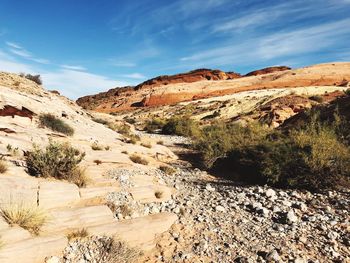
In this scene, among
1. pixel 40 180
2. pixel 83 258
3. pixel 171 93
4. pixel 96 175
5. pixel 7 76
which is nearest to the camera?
pixel 83 258

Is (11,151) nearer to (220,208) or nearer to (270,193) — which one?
(220,208)

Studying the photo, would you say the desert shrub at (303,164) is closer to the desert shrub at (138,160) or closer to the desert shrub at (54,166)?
the desert shrub at (138,160)

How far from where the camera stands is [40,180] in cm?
796

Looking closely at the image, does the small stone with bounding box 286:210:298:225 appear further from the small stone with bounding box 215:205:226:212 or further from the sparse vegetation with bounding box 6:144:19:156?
the sparse vegetation with bounding box 6:144:19:156

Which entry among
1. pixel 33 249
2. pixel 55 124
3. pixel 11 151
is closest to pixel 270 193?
pixel 33 249

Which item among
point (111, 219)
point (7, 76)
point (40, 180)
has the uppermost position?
point (7, 76)

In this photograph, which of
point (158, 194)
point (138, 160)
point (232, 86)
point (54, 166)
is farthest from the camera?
point (232, 86)

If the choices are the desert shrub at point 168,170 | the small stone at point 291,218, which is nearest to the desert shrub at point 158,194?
the desert shrub at point 168,170

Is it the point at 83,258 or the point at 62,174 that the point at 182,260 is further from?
the point at 62,174

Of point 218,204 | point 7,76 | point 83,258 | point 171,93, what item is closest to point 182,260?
point 83,258

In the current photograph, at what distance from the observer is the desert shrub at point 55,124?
1503cm

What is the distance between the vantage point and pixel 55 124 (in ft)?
50.1

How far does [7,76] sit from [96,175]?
50.7 ft

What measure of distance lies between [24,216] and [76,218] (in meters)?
1.11
